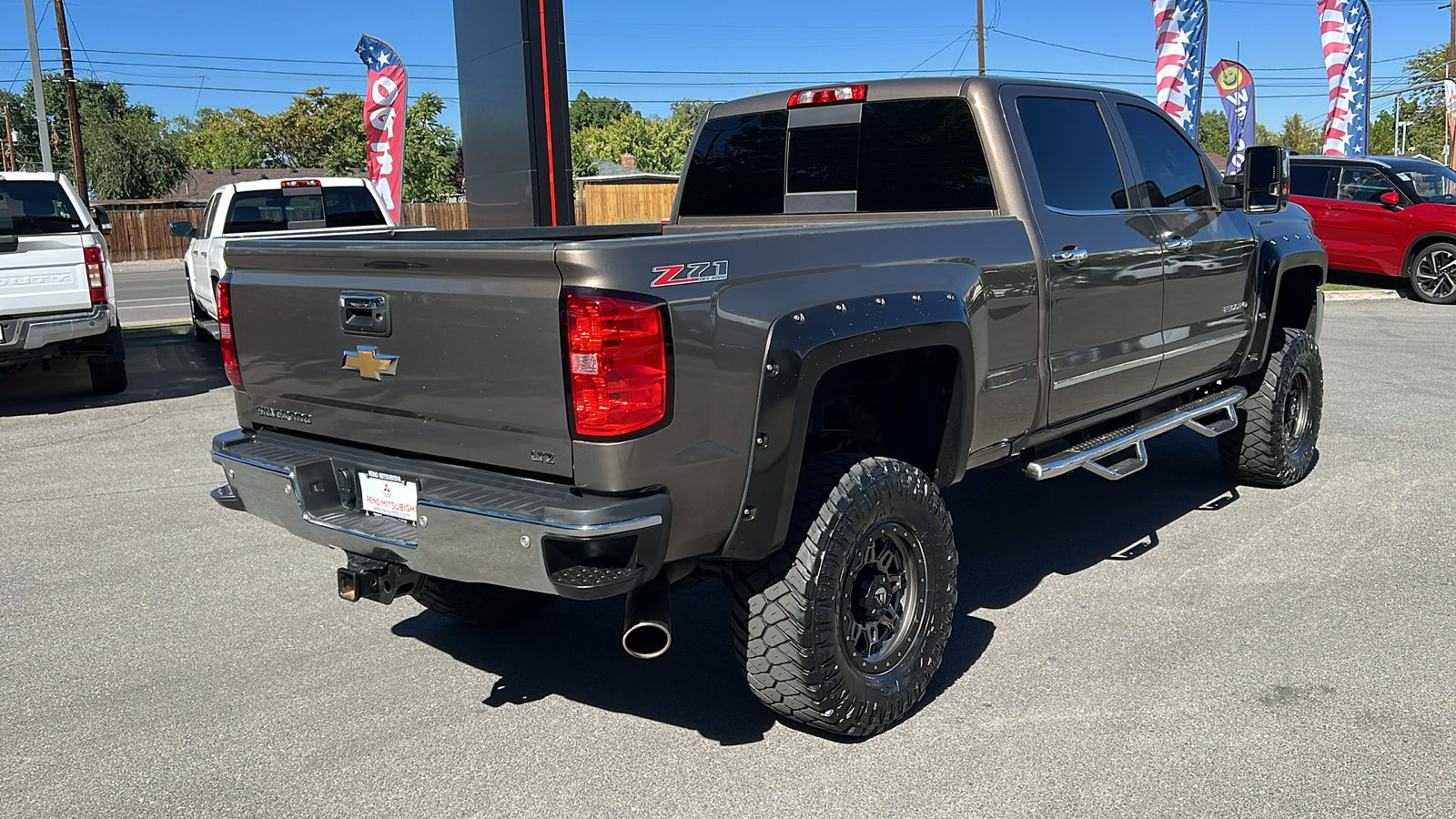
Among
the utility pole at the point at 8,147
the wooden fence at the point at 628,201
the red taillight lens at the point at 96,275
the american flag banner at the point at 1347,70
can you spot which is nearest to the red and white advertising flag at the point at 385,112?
the red taillight lens at the point at 96,275

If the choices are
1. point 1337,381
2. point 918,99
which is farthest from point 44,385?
point 1337,381

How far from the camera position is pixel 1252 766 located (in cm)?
327

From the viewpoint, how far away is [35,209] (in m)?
9.14

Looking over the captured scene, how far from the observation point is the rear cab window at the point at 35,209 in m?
8.99

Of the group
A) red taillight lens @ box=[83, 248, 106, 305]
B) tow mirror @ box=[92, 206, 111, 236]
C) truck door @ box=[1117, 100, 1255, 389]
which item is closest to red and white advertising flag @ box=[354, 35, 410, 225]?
tow mirror @ box=[92, 206, 111, 236]

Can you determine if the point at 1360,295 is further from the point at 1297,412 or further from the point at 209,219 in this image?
the point at 209,219

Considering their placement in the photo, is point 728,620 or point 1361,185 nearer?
point 728,620

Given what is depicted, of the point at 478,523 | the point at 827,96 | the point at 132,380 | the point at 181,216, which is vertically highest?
the point at 181,216

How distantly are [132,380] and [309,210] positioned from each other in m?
2.59

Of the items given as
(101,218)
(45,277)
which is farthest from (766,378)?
(101,218)

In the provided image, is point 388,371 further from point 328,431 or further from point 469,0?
point 469,0

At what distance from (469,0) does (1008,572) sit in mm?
7472

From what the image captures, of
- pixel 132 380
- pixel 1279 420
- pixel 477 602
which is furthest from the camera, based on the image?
pixel 132 380

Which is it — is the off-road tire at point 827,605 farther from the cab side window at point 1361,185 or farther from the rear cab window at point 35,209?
the cab side window at point 1361,185
